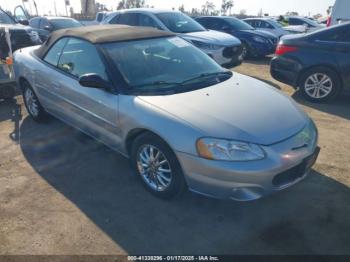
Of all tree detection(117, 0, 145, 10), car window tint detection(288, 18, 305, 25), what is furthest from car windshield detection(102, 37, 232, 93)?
tree detection(117, 0, 145, 10)

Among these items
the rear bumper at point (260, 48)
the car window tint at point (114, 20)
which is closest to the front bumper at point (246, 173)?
the car window tint at point (114, 20)

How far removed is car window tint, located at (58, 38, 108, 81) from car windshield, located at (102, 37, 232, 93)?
18 cm

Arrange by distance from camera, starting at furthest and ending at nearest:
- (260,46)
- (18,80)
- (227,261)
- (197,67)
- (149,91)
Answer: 1. (260,46)
2. (18,80)
3. (197,67)
4. (149,91)
5. (227,261)

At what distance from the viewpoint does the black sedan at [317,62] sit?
231 inches

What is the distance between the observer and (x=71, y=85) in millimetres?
3883

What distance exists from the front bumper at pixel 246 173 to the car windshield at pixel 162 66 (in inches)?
36.7

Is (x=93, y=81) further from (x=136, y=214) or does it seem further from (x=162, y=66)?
(x=136, y=214)

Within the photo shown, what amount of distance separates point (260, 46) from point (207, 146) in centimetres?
878

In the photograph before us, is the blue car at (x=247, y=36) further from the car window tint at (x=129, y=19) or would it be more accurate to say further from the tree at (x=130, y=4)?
the tree at (x=130, y=4)

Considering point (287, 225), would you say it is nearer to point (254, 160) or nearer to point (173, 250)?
point (254, 160)

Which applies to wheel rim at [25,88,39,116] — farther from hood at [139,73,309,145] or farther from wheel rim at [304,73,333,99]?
wheel rim at [304,73,333,99]

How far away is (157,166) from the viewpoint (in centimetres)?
317

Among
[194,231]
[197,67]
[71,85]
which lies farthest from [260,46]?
[194,231]

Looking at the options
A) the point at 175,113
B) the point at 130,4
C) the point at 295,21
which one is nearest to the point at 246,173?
the point at 175,113
